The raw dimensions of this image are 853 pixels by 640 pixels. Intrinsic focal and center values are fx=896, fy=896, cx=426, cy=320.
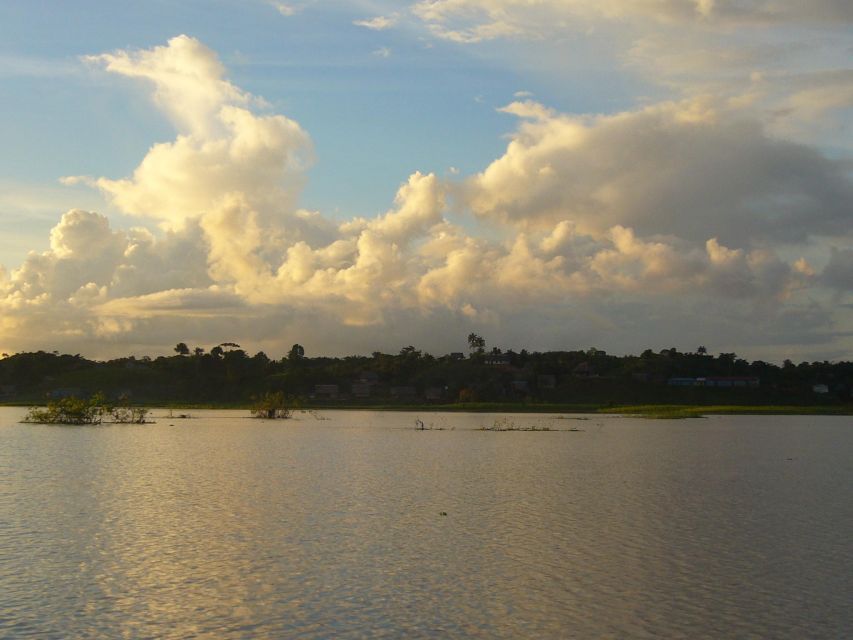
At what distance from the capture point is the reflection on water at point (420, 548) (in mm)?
23531

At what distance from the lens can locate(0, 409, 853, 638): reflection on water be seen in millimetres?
23531

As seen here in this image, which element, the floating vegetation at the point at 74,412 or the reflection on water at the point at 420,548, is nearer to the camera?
the reflection on water at the point at 420,548

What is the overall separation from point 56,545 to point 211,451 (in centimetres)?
4634

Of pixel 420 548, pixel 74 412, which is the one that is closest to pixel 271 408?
pixel 74 412

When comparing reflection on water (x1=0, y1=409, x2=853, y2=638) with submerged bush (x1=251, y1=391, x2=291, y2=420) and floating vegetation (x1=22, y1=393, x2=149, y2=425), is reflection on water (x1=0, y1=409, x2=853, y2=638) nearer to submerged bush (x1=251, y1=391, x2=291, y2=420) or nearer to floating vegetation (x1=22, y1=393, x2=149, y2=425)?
floating vegetation (x1=22, y1=393, x2=149, y2=425)

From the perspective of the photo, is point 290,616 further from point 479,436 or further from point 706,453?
point 479,436

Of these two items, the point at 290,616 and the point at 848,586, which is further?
the point at 848,586

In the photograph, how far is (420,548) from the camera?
33281 millimetres

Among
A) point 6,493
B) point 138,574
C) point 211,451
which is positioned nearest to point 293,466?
point 211,451

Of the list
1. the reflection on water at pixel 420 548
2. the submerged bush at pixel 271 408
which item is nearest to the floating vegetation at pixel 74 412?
the submerged bush at pixel 271 408

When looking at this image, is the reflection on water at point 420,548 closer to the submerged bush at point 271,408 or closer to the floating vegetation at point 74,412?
the floating vegetation at point 74,412

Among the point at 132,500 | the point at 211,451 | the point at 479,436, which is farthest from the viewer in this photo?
the point at 479,436

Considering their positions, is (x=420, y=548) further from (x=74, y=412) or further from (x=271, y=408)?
(x=271, y=408)

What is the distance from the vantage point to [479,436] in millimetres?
103875
